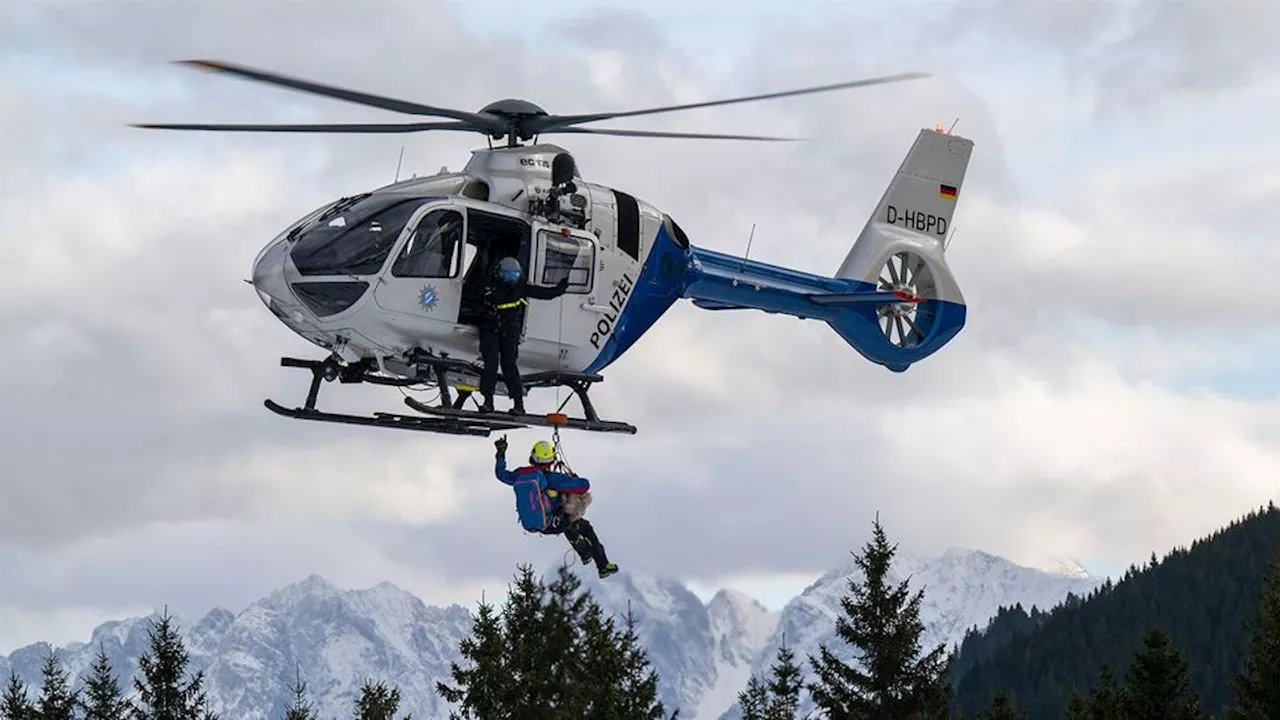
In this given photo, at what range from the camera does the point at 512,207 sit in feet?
111

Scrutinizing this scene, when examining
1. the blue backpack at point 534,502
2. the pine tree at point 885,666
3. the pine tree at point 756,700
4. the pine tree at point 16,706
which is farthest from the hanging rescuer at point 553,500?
the pine tree at point 756,700

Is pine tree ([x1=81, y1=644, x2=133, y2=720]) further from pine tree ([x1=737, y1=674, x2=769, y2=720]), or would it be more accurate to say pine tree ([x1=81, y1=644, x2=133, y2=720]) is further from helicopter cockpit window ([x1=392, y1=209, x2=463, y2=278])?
helicopter cockpit window ([x1=392, y1=209, x2=463, y2=278])

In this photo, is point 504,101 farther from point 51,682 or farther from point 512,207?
point 51,682

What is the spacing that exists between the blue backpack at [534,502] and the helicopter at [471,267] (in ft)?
3.00

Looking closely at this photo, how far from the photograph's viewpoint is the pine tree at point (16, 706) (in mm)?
62812

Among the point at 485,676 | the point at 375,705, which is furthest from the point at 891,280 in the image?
the point at 375,705

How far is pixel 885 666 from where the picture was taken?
53625 mm

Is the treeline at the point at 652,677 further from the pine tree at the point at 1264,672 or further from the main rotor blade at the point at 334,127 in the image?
the main rotor blade at the point at 334,127

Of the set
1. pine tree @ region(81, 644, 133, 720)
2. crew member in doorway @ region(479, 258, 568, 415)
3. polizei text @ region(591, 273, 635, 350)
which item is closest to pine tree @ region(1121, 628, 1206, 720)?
polizei text @ region(591, 273, 635, 350)

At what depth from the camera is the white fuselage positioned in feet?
105

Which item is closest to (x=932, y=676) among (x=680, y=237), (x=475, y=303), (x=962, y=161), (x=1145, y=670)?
(x=1145, y=670)

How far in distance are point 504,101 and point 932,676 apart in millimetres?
24336

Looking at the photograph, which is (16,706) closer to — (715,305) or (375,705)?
(375,705)

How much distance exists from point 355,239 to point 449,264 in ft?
5.34
